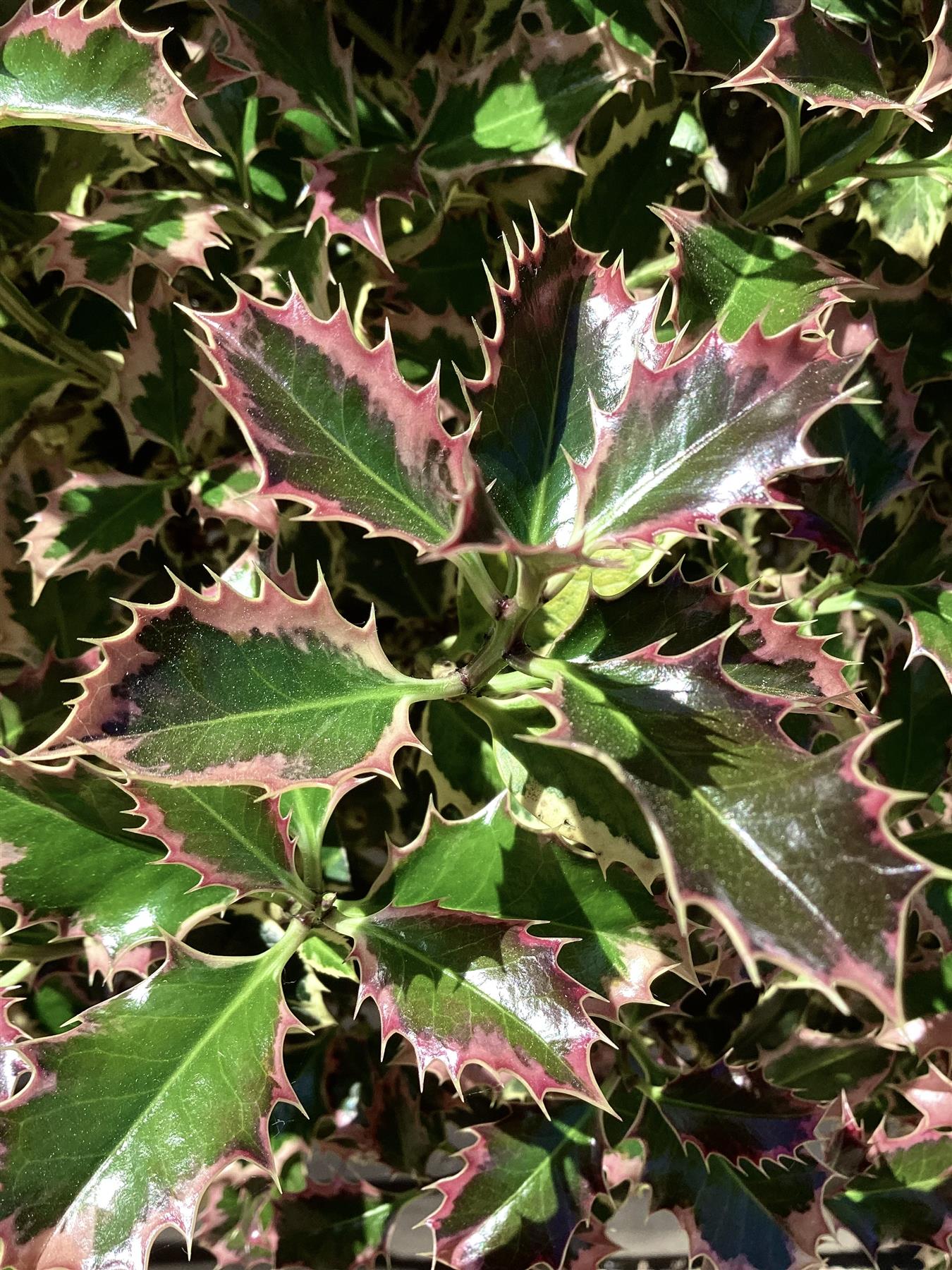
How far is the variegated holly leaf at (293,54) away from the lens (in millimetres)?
698

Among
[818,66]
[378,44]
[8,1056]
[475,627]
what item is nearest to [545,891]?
[475,627]

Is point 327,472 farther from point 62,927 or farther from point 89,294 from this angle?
point 89,294

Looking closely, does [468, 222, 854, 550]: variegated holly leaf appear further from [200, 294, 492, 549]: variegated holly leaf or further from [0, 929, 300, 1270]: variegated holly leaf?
[0, 929, 300, 1270]: variegated holly leaf

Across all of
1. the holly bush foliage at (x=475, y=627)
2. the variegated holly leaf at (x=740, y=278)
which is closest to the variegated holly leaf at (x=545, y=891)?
the holly bush foliage at (x=475, y=627)

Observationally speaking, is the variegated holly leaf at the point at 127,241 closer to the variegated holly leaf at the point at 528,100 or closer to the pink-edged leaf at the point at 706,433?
the variegated holly leaf at the point at 528,100

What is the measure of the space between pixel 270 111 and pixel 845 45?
17.9 inches

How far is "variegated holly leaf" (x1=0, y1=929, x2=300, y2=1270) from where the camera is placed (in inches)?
21.2

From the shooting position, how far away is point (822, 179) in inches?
29.3

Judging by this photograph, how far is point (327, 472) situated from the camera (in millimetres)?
513

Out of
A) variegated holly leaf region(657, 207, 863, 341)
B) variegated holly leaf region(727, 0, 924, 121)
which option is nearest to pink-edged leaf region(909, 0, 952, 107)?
variegated holly leaf region(727, 0, 924, 121)

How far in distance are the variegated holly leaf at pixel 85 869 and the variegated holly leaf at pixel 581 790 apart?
23cm

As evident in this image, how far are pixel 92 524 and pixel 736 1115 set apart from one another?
73cm

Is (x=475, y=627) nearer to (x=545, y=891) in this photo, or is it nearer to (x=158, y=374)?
(x=545, y=891)

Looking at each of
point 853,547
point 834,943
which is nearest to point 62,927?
point 834,943
